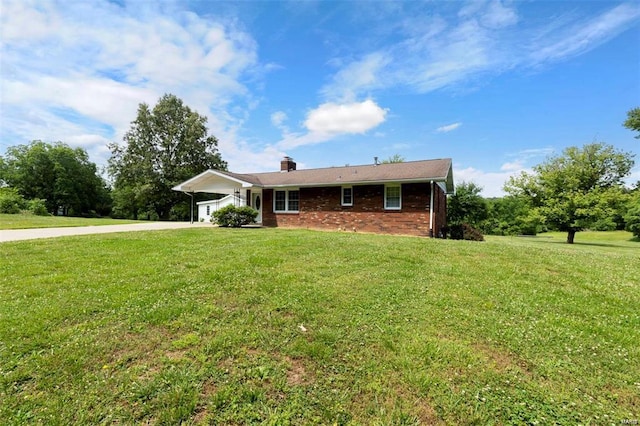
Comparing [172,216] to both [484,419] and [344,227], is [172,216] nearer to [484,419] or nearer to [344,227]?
[344,227]

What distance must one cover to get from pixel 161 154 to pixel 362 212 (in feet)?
89.6

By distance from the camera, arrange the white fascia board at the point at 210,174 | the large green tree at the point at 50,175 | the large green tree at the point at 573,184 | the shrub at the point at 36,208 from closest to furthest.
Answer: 1. the white fascia board at the point at 210,174
2. the large green tree at the point at 573,184
3. the shrub at the point at 36,208
4. the large green tree at the point at 50,175

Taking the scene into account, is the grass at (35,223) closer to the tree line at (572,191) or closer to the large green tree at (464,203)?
the tree line at (572,191)

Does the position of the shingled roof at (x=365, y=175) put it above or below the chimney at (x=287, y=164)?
below

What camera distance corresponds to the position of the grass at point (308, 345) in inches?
97.8

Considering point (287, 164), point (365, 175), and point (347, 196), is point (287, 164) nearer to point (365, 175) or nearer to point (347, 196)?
point (347, 196)

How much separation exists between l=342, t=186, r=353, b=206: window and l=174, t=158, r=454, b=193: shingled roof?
52 centimetres

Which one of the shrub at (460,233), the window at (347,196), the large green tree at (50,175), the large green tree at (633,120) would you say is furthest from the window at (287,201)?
the large green tree at (50,175)

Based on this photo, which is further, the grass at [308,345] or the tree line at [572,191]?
the tree line at [572,191]

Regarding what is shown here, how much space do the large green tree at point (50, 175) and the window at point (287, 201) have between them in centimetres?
3321

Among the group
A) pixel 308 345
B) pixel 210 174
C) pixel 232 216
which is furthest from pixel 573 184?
pixel 308 345

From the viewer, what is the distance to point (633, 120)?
2250cm

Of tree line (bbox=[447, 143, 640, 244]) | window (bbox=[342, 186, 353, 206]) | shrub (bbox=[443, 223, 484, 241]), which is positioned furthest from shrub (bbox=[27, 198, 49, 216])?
tree line (bbox=[447, 143, 640, 244])

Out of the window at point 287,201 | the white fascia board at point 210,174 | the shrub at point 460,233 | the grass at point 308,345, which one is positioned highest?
the white fascia board at point 210,174
